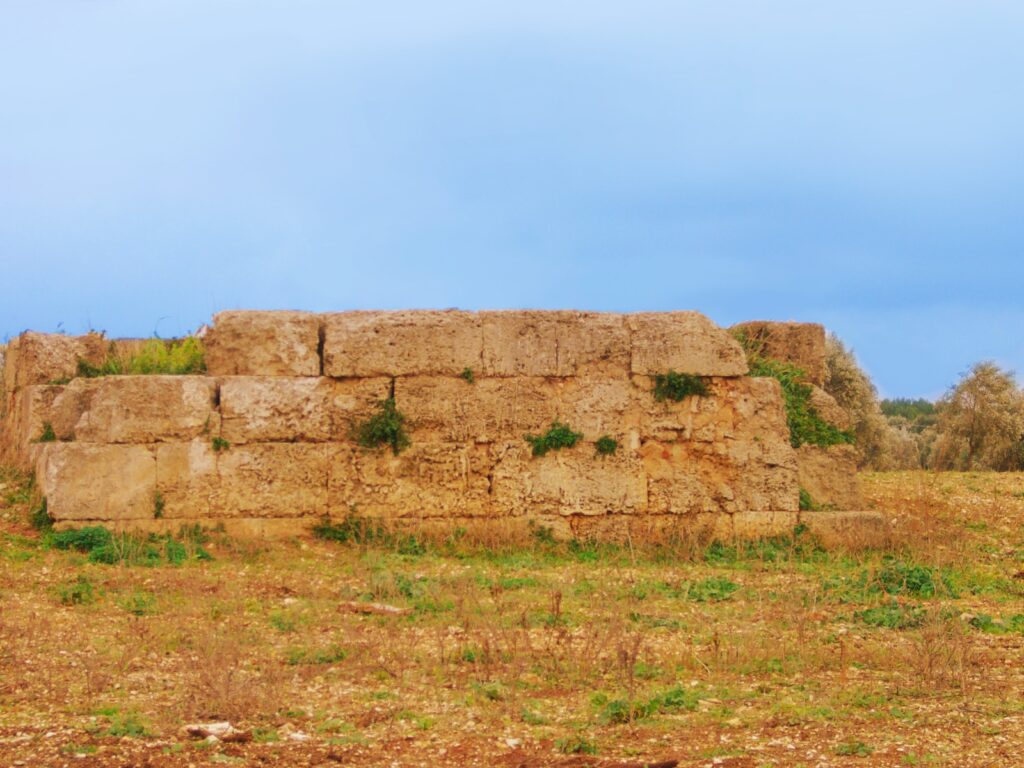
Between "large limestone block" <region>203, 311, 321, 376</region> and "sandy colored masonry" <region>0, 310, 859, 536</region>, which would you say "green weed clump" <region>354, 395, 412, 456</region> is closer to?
"sandy colored masonry" <region>0, 310, 859, 536</region>

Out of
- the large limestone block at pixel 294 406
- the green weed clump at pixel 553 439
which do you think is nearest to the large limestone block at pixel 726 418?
the green weed clump at pixel 553 439

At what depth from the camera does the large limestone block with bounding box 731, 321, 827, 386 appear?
1228 cm

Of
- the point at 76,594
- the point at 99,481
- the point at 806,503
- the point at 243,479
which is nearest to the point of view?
the point at 76,594

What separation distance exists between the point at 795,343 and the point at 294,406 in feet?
17.8

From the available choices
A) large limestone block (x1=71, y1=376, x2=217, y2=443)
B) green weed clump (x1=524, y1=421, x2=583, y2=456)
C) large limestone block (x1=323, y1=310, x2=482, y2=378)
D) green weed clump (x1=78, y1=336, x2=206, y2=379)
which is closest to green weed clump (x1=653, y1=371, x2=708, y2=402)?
green weed clump (x1=524, y1=421, x2=583, y2=456)

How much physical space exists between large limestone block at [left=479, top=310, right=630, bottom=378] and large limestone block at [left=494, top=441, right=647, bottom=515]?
0.73 m

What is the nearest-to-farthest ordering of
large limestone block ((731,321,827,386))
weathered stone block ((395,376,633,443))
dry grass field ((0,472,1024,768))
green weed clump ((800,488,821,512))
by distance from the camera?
dry grass field ((0,472,1024,768)) < weathered stone block ((395,376,633,443)) < green weed clump ((800,488,821,512)) < large limestone block ((731,321,827,386))

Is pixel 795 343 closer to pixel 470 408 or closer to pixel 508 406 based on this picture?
pixel 508 406

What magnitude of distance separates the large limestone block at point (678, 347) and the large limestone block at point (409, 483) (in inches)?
76.2

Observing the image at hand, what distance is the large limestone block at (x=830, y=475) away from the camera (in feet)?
37.9

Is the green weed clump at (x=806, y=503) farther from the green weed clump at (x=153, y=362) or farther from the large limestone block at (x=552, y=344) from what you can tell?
the green weed clump at (x=153, y=362)

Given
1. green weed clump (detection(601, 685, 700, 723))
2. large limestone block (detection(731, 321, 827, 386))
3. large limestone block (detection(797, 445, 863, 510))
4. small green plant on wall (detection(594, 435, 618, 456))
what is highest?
large limestone block (detection(731, 321, 827, 386))

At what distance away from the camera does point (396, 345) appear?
10.7 metres

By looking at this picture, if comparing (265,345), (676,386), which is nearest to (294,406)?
(265,345)
